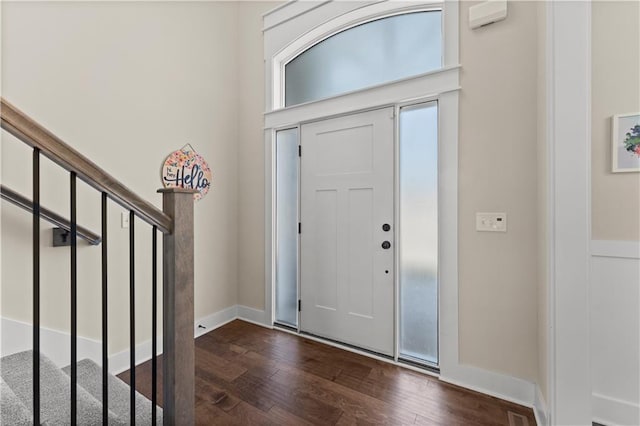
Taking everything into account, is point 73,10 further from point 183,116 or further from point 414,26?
point 414,26

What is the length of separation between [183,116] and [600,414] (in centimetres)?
357

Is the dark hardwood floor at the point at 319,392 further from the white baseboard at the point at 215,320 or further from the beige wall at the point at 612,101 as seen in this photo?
the beige wall at the point at 612,101

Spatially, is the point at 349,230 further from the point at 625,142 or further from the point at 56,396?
the point at 56,396

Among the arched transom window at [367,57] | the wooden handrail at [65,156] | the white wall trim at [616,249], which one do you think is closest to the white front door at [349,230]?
the arched transom window at [367,57]

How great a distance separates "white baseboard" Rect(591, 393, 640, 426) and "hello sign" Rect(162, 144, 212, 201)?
9.89 ft

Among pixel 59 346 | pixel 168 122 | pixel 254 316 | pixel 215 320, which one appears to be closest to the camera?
pixel 59 346

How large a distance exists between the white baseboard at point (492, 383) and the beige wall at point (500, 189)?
0.14ft

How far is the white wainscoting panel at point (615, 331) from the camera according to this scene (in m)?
1.51

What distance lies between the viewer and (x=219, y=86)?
285 centimetres

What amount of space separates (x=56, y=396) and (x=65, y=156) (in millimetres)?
1158

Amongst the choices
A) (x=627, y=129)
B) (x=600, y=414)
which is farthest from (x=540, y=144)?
(x=600, y=414)

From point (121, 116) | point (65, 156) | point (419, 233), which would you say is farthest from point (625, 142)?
point (121, 116)

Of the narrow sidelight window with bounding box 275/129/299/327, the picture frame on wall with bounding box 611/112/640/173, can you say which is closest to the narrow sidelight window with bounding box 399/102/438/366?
the picture frame on wall with bounding box 611/112/640/173

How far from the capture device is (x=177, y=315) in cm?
120
